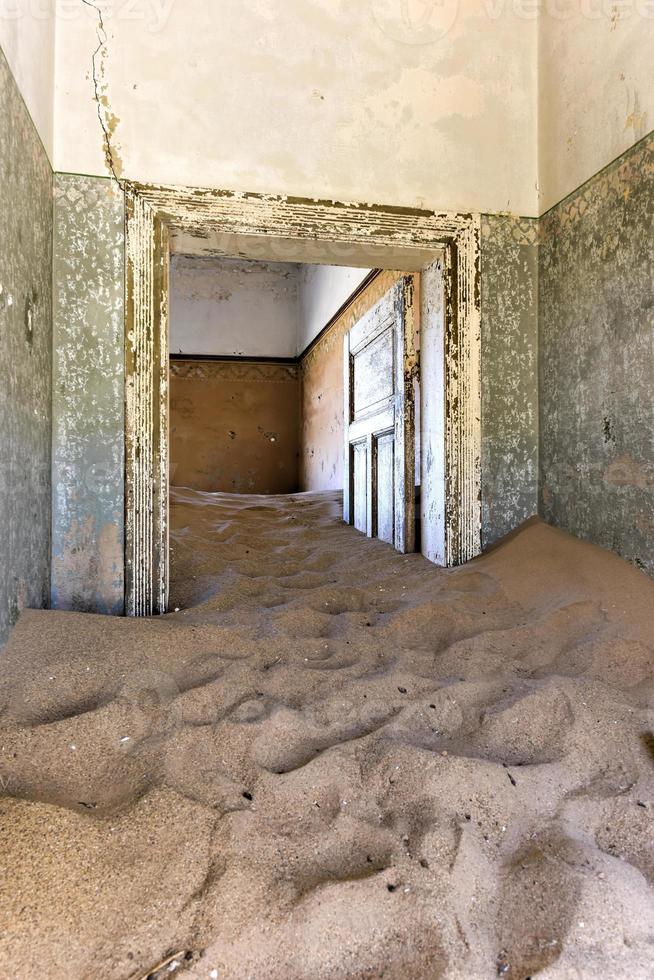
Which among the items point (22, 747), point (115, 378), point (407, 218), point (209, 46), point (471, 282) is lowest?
point (22, 747)

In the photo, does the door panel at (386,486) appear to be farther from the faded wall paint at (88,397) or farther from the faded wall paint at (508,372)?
the faded wall paint at (88,397)

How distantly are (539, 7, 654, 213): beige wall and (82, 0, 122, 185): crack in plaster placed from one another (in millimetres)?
2124

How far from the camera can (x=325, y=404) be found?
21.6 ft

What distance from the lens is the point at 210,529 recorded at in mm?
3861

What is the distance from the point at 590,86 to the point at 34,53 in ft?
7.70

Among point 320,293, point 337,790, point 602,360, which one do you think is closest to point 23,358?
point 337,790

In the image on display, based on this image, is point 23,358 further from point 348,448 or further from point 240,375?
point 240,375

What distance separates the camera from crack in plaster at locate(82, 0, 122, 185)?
249cm

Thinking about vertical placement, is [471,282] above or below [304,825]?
above

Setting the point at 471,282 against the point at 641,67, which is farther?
the point at 471,282

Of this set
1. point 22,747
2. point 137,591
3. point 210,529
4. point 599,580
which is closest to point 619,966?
point 22,747

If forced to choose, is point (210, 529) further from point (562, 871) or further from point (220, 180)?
point (562, 871)

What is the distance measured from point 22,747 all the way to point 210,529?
2.58 metres

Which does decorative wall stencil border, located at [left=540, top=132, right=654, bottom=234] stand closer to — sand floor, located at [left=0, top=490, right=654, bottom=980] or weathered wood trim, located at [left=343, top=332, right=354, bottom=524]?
sand floor, located at [left=0, top=490, right=654, bottom=980]
